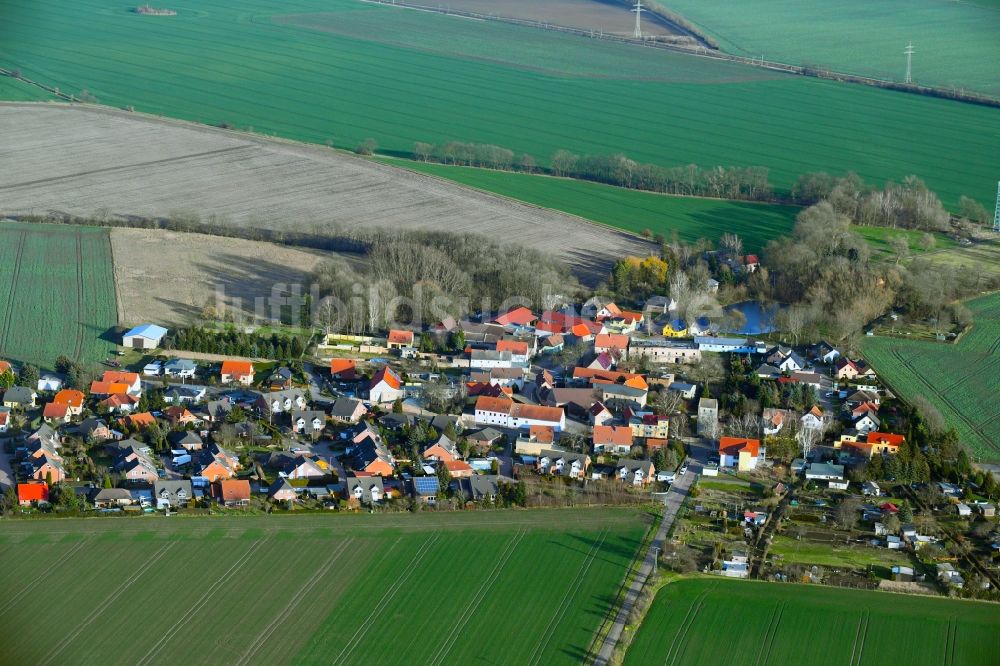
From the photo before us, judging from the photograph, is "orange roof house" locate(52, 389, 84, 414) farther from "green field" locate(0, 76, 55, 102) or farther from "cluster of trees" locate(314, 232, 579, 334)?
"green field" locate(0, 76, 55, 102)

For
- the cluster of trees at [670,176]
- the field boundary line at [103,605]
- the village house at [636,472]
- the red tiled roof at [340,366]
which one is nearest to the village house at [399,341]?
the red tiled roof at [340,366]

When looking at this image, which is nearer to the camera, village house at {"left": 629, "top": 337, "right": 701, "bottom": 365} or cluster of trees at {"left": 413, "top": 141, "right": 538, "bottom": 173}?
village house at {"left": 629, "top": 337, "right": 701, "bottom": 365}

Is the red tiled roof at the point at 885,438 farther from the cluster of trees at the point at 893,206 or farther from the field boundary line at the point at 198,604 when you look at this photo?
the cluster of trees at the point at 893,206

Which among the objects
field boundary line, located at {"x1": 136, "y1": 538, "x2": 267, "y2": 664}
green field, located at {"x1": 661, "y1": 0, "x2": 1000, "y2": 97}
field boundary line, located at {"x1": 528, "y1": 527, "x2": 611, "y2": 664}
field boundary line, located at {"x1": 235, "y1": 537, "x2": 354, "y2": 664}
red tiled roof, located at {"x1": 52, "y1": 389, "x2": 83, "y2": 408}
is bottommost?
field boundary line, located at {"x1": 528, "y1": 527, "x2": 611, "y2": 664}

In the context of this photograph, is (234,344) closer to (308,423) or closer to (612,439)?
(308,423)

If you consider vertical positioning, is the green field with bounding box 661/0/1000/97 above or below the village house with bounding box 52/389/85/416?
above

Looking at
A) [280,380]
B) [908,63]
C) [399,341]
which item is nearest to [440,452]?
[280,380]

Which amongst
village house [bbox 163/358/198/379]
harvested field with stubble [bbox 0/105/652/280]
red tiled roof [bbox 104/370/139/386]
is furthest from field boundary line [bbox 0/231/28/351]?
village house [bbox 163/358/198/379]

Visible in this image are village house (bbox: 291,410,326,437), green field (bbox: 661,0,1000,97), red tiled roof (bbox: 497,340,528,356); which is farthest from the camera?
green field (bbox: 661,0,1000,97)
